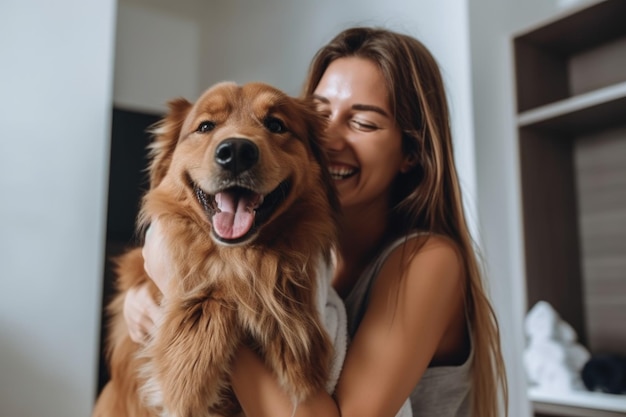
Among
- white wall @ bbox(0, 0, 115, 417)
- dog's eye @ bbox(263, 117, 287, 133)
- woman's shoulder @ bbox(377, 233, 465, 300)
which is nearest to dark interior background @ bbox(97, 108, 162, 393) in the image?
white wall @ bbox(0, 0, 115, 417)

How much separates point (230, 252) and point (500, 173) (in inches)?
55.7

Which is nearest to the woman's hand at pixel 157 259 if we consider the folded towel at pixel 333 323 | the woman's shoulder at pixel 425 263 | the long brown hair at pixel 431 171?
the folded towel at pixel 333 323

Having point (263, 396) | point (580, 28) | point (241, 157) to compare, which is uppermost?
point (580, 28)

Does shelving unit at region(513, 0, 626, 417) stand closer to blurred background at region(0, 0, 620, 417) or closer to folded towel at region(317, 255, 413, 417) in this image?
blurred background at region(0, 0, 620, 417)

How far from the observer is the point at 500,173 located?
Answer: 87.4 inches

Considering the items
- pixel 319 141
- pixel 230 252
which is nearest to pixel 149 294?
pixel 230 252

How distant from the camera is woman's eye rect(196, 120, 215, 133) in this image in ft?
3.91

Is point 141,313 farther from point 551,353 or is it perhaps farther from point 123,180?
point 123,180

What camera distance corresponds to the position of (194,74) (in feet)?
13.3

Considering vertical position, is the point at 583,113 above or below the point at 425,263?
above

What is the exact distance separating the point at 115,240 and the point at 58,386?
3.63 feet

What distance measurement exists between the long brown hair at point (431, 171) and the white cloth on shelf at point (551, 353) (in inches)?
25.5

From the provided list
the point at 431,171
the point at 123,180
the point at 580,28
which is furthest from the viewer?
the point at 123,180

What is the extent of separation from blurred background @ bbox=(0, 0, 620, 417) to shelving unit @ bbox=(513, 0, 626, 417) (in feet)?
0.23
